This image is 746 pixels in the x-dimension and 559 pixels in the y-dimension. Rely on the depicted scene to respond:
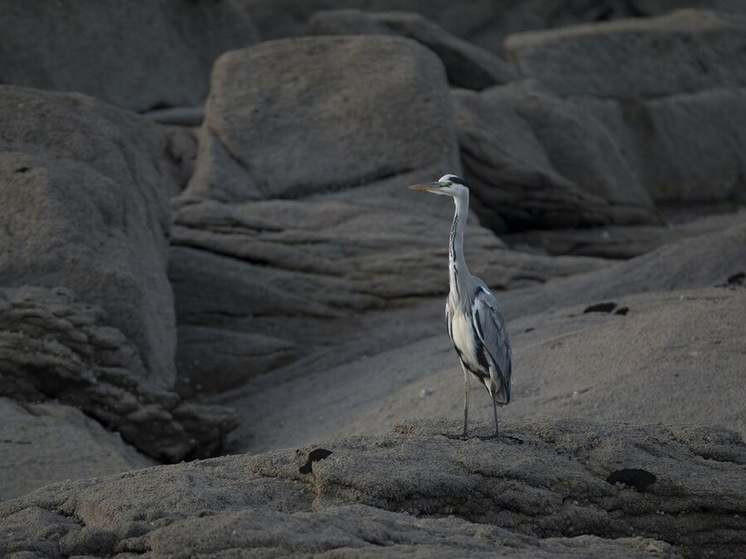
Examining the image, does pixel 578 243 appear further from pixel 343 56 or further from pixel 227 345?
pixel 227 345

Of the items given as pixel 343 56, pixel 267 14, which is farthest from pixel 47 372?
pixel 267 14

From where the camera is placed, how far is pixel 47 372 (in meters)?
9.28

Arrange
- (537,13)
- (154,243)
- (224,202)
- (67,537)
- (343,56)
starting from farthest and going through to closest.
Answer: (537,13) → (343,56) → (224,202) → (154,243) → (67,537)

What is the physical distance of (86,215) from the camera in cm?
1003

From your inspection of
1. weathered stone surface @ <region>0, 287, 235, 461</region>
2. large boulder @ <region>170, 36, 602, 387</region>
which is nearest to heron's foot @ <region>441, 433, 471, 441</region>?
weathered stone surface @ <region>0, 287, 235, 461</region>

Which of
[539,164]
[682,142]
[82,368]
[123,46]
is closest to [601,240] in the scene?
[539,164]

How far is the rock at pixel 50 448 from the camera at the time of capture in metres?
8.31

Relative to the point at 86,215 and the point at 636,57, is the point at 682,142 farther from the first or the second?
the point at 86,215

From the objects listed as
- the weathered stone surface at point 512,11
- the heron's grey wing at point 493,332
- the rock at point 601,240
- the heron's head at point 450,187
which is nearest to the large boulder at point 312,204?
the rock at point 601,240

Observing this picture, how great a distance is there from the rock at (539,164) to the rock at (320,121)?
1447 mm

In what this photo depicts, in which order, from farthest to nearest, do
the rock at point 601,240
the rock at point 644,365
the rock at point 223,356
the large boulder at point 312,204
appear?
the rock at point 601,240 → the large boulder at point 312,204 → the rock at point 223,356 → the rock at point 644,365

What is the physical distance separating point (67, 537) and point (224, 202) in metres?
8.66

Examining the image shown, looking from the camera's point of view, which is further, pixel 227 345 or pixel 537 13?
pixel 537 13

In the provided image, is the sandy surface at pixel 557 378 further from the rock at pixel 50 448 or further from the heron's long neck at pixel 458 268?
the rock at pixel 50 448
